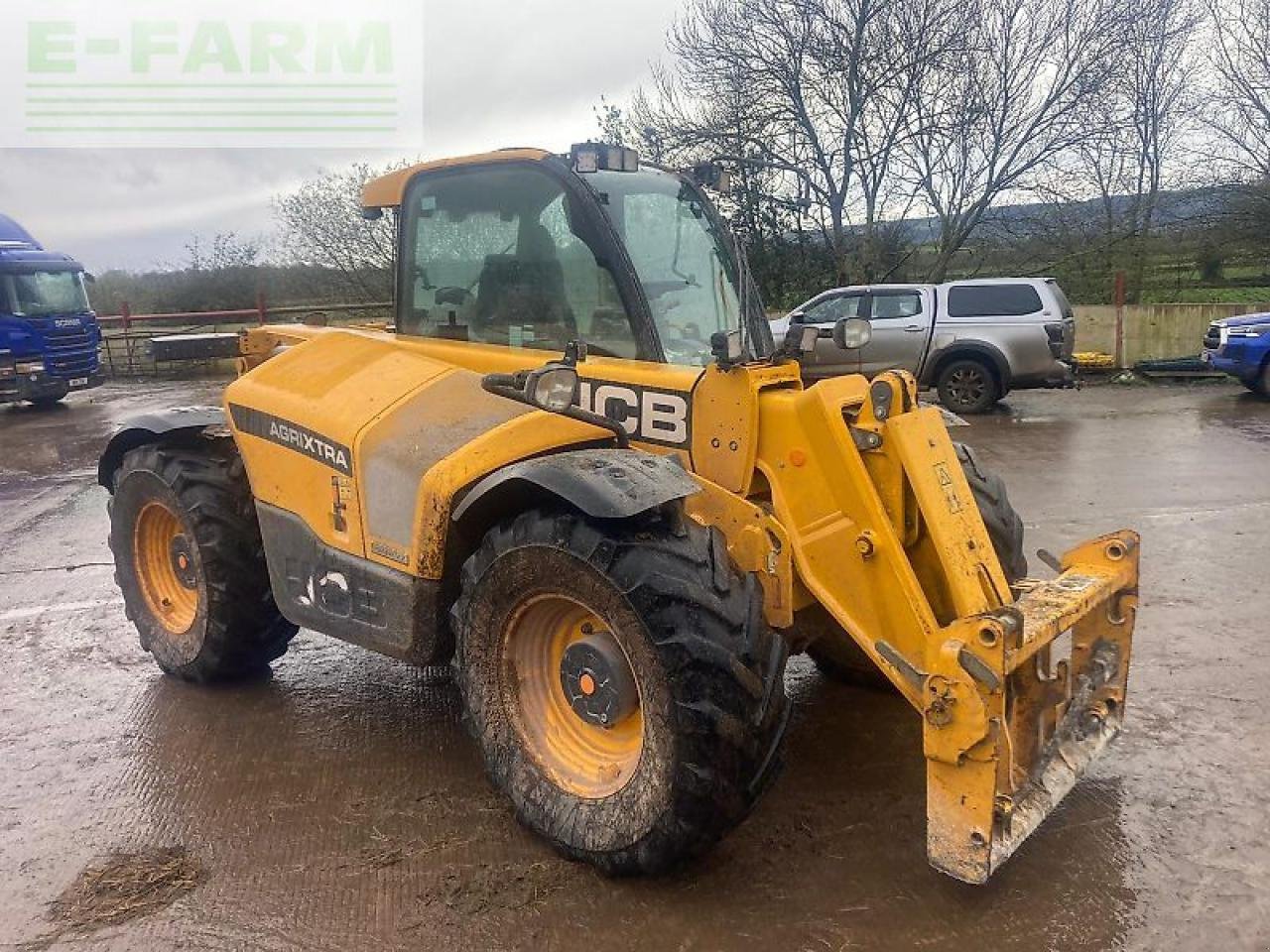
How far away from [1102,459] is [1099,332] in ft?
29.0

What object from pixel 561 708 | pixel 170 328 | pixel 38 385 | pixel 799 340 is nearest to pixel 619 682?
pixel 561 708

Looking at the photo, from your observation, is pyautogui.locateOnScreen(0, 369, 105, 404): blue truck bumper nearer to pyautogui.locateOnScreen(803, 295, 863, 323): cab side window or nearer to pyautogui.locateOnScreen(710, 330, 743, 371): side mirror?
pyautogui.locateOnScreen(803, 295, 863, 323): cab side window

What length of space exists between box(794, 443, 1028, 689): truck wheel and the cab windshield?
3.40ft

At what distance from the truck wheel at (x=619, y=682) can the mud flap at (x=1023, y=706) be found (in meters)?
0.50

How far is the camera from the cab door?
1438cm

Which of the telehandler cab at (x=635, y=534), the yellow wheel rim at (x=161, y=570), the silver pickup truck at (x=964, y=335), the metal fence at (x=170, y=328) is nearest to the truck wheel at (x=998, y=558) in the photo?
the telehandler cab at (x=635, y=534)

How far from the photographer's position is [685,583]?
2967mm

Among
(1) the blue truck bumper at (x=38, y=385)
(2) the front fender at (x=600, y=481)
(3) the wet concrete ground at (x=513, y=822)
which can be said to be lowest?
(3) the wet concrete ground at (x=513, y=822)

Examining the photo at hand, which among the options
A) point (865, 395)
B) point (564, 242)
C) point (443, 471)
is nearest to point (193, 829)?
point (443, 471)

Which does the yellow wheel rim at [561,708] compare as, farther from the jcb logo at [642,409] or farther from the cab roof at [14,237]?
the cab roof at [14,237]

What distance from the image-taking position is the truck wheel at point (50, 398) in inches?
680

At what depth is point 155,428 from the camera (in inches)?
190

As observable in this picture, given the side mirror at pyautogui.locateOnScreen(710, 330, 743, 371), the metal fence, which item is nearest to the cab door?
the metal fence

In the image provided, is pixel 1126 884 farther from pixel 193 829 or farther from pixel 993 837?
pixel 193 829
